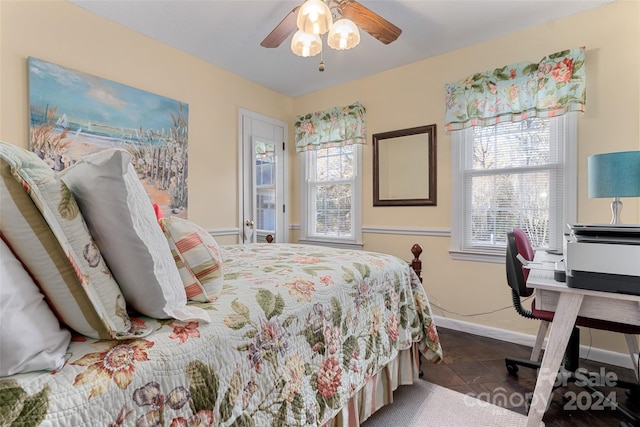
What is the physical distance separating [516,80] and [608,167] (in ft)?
3.81

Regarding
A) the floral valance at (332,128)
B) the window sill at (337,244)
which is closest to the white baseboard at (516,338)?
the window sill at (337,244)

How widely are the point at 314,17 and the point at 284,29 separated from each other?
38 centimetres

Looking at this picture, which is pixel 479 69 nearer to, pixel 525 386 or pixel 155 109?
pixel 525 386

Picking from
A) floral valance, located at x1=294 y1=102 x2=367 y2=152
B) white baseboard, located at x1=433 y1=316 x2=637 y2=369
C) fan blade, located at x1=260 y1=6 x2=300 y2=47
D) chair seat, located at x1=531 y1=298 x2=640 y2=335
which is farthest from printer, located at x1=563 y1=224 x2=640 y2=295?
floral valance, located at x1=294 y1=102 x2=367 y2=152

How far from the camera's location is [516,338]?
2469mm

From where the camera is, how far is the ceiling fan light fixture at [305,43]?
1.83 meters

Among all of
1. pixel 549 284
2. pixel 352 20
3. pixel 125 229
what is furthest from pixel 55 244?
pixel 352 20

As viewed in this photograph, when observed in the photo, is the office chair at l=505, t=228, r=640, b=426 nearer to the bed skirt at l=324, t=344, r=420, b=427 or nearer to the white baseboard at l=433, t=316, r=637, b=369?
the white baseboard at l=433, t=316, r=637, b=369

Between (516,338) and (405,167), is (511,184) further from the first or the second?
(516,338)

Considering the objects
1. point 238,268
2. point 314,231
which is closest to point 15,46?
point 238,268

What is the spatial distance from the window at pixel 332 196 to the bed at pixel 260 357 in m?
1.76

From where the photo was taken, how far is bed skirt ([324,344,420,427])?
1.28m

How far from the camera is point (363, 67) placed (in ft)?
10.2

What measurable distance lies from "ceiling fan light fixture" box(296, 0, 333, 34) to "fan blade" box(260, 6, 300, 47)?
0.46 ft
